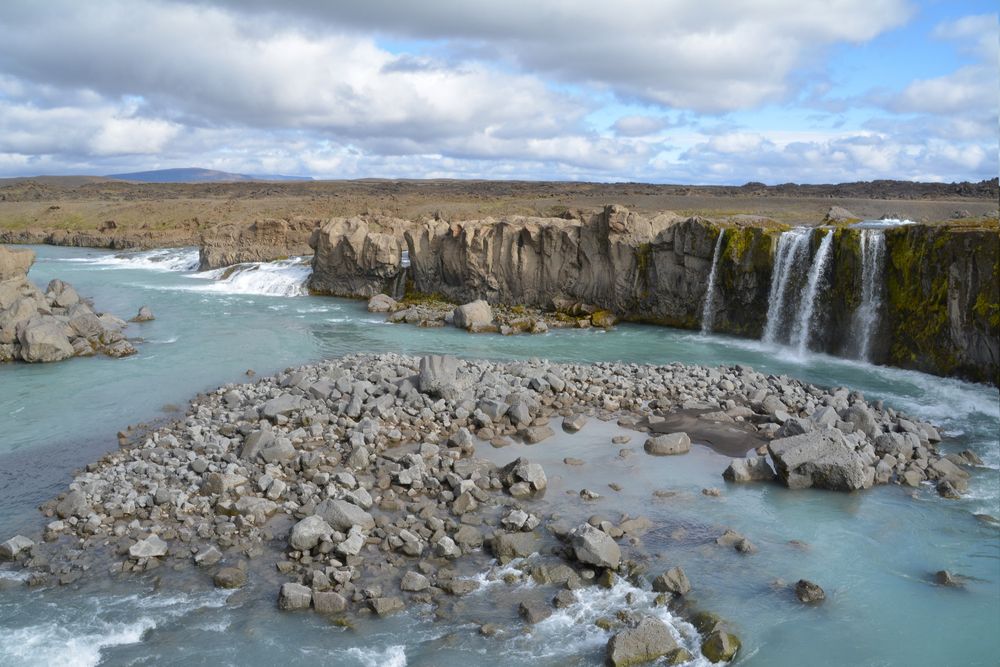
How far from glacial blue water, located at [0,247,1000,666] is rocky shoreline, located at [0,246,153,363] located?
3.34 ft

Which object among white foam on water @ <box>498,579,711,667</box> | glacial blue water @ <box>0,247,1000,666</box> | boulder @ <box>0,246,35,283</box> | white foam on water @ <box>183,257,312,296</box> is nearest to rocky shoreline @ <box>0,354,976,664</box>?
white foam on water @ <box>498,579,711,667</box>

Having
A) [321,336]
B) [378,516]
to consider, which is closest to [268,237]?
[321,336]

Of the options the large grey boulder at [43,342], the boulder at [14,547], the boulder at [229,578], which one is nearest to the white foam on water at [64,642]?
the boulder at [229,578]

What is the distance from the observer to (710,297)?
3145 centimetres

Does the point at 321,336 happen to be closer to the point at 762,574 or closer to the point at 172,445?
the point at 172,445

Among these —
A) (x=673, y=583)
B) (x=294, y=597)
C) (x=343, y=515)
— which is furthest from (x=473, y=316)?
(x=294, y=597)

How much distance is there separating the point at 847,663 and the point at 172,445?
1331cm

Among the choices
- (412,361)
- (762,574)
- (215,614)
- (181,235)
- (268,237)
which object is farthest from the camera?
(181,235)

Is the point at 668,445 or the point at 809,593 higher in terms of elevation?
the point at 668,445

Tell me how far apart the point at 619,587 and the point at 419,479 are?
4796mm

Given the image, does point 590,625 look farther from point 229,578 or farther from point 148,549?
A: point 148,549

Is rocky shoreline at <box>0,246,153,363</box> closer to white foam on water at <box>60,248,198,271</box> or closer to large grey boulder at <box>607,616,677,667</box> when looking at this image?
large grey boulder at <box>607,616,677,667</box>

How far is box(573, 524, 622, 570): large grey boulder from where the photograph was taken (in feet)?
37.1

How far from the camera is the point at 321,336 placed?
30.0m
